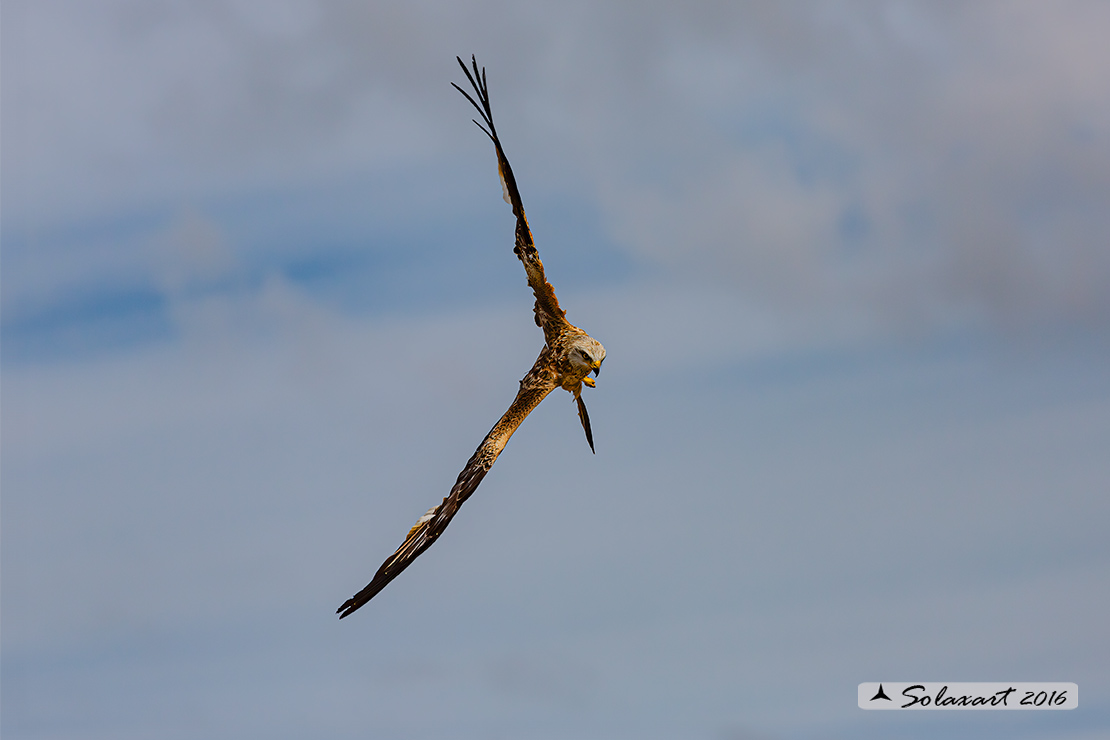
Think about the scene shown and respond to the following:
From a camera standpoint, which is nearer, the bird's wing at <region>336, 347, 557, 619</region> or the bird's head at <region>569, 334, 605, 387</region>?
the bird's wing at <region>336, 347, 557, 619</region>

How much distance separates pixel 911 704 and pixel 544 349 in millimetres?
17553

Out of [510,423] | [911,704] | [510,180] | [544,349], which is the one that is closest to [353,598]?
[510,423]

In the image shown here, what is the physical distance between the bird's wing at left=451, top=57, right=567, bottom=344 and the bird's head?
1134 mm

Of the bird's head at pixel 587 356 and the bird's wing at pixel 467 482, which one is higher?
the bird's head at pixel 587 356

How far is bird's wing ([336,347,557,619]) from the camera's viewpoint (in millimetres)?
28625

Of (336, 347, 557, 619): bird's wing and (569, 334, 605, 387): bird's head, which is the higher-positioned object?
(569, 334, 605, 387): bird's head

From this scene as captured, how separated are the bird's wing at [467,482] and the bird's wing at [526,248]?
2.87ft

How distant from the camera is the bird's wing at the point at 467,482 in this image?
28625 millimetres

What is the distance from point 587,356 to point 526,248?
138 inches

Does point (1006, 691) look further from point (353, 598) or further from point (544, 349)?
point (353, 598)

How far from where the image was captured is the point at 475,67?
104ft

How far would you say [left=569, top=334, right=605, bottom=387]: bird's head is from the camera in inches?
1304

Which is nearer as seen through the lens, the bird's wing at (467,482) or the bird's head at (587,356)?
the bird's wing at (467,482)

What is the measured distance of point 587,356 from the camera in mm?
33094
